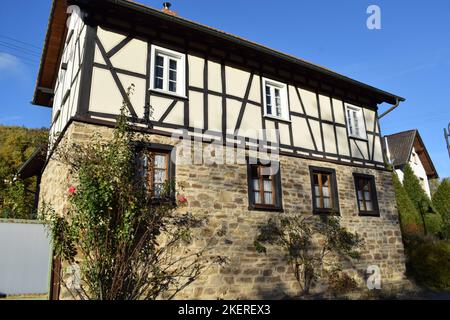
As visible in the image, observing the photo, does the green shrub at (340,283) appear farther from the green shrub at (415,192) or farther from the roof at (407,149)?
the roof at (407,149)

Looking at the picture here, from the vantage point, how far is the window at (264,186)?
8.12m

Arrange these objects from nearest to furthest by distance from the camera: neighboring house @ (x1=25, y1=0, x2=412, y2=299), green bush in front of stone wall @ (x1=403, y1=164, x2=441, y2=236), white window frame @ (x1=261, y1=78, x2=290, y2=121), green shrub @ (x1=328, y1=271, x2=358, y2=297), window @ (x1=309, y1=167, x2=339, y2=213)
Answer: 1. neighboring house @ (x1=25, y1=0, x2=412, y2=299)
2. green shrub @ (x1=328, y1=271, x2=358, y2=297)
3. white window frame @ (x1=261, y1=78, x2=290, y2=121)
4. window @ (x1=309, y1=167, x2=339, y2=213)
5. green bush in front of stone wall @ (x1=403, y1=164, x2=441, y2=236)

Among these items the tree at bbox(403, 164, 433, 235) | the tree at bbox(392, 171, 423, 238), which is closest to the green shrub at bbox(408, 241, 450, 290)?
the tree at bbox(392, 171, 423, 238)

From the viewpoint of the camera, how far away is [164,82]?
759 centimetres

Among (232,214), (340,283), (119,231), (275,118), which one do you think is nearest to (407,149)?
(340,283)

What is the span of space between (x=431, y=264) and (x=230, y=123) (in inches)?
301

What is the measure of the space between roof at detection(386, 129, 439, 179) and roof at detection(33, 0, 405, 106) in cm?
1203

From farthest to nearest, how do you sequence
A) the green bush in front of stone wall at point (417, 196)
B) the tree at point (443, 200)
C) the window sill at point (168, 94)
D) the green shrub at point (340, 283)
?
the tree at point (443, 200)
the green bush in front of stone wall at point (417, 196)
the green shrub at point (340, 283)
the window sill at point (168, 94)

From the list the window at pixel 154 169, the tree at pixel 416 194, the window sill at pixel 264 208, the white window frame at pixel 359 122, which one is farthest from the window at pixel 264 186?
the tree at pixel 416 194

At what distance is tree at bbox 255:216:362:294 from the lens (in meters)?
8.04

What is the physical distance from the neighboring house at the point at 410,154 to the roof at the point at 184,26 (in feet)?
39.8

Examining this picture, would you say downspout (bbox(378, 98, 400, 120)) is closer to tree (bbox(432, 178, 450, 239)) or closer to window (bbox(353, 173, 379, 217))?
window (bbox(353, 173, 379, 217))
